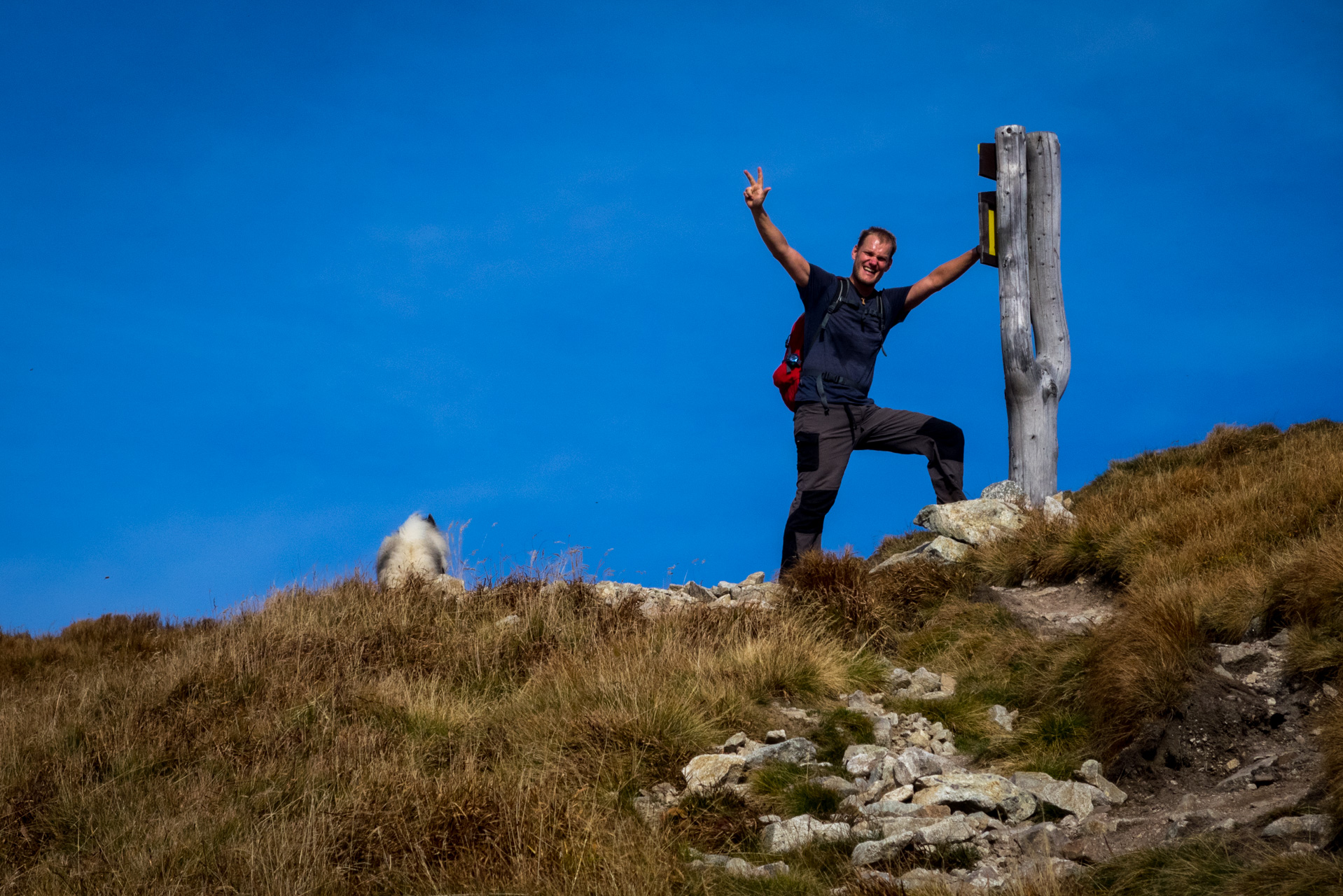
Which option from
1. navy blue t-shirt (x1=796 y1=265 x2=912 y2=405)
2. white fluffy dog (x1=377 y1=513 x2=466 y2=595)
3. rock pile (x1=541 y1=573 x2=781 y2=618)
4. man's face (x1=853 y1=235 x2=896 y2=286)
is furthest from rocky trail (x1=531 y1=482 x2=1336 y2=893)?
white fluffy dog (x1=377 y1=513 x2=466 y2=595)

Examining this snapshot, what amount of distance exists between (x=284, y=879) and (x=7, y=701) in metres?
6.21

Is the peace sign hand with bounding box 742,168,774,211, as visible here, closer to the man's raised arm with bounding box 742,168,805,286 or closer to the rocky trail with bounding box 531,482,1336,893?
the man's raised arm with bounding box 742,168,805,286

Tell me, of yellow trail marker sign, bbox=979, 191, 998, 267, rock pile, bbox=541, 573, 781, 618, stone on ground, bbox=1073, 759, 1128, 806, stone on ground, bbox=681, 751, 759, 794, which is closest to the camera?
stone on ground, bbox=1073, 759, 1128, 806

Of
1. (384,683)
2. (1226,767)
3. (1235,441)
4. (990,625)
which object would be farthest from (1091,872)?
(1235,441)

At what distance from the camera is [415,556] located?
10781 millimetres

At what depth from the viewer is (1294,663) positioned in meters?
5.35

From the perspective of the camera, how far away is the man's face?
9.82 metres

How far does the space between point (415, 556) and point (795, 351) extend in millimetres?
4387

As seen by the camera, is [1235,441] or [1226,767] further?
[1235,441]

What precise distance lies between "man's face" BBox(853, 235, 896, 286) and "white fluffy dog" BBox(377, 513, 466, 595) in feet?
15.7

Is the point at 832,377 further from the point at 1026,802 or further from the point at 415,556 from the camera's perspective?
the point at 1026,802

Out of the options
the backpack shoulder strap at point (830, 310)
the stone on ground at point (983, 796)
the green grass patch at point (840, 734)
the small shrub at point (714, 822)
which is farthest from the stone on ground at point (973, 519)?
the small shrub at point (714, 822)

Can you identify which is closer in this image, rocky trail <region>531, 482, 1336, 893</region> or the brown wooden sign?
rocky trail <region>531, 482, 1336, 893</region>

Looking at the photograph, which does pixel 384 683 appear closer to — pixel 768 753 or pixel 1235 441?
pixel 768 753
